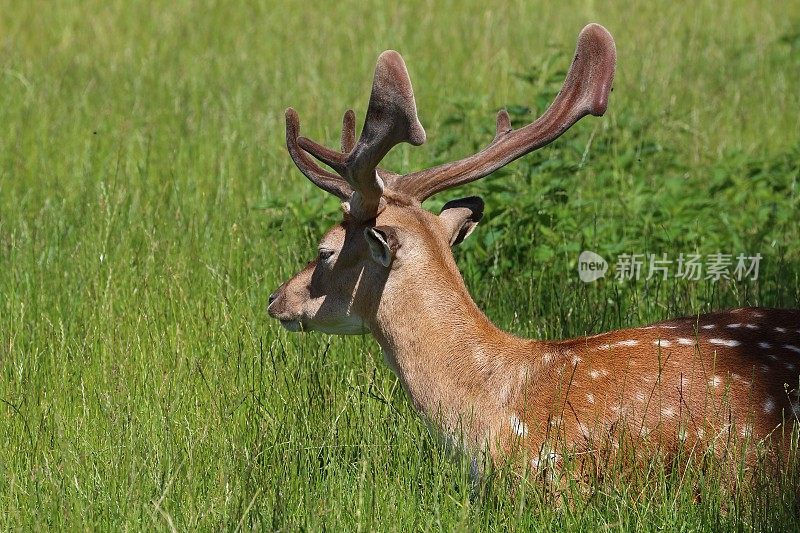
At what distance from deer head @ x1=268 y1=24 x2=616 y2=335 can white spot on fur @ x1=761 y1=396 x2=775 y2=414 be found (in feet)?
2.99

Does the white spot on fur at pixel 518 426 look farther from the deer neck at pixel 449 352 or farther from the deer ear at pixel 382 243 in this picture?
the deer ear at pixel 382 243

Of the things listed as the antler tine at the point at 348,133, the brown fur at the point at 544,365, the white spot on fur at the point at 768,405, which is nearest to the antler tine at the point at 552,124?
the brown fur at the point at 544,365

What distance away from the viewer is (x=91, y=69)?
894cm

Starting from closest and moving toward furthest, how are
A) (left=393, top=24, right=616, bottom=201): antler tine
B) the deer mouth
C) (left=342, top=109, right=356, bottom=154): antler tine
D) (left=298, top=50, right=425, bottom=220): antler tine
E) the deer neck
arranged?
(left=298, top=50, right=425, bottom=220): antler tine, the deer neck, (left=393, top=24, right=616, bottom=201): antler tine, the deer mouth, (left=342, top=109, right=356, bottom=154): antler tine

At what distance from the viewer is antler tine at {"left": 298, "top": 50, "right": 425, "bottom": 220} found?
3.66 metres

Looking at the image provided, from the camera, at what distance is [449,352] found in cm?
393

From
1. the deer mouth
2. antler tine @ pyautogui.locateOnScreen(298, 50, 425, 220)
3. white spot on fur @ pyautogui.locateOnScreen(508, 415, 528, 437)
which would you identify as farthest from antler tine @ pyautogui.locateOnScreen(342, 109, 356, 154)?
white spot on fur @ pyautogui.locateOnScreen(508, 415, 528, 437)

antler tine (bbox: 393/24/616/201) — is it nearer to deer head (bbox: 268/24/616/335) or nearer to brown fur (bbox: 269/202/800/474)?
deer head (bbox: 268/24/616/335)

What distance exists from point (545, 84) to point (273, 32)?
12.2 ft

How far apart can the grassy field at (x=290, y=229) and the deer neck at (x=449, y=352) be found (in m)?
0.16

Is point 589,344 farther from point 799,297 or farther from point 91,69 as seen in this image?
point 91,69

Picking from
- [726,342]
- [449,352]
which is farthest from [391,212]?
[726,342]

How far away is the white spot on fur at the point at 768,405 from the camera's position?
12.3 feet

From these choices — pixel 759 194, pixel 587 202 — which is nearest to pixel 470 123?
pixel 587 202
